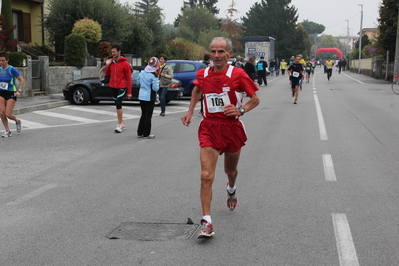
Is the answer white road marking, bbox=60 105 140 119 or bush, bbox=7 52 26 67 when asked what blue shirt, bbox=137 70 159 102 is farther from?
bush, bbox=7 52 26 67

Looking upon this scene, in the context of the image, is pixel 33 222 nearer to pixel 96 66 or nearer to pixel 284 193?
pixel 284 193

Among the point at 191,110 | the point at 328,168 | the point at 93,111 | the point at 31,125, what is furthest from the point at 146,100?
the point at 191,110

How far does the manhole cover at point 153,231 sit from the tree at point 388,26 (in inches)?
1401

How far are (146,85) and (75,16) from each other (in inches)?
699

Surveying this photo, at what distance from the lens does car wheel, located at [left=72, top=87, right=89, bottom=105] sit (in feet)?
58.9

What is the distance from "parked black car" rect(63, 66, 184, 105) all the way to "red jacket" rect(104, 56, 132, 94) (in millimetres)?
6138

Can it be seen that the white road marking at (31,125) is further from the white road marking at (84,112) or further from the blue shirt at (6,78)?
the blue shirt at (6,78)

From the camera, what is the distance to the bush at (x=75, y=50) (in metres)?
22.8

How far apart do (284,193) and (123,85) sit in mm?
6260

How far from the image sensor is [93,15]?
27.2 m

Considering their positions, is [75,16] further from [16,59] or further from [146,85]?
[146,85]

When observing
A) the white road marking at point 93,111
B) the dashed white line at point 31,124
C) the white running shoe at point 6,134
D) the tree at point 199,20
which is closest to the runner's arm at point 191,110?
the white running shoe at point 6,134

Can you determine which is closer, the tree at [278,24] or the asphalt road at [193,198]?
the asphalt road at [193,198]

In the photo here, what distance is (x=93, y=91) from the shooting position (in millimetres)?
17891
